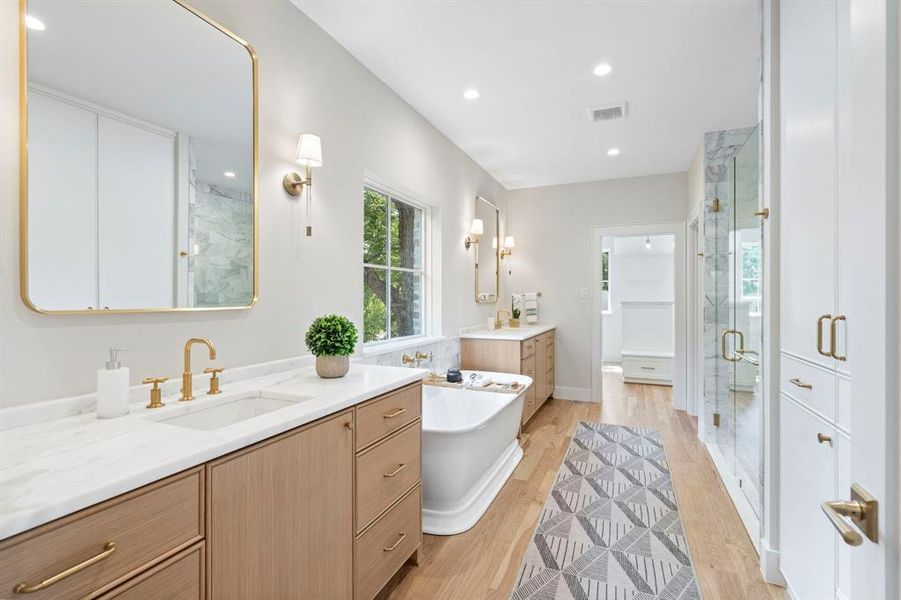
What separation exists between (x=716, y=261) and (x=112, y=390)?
3801 millimetres

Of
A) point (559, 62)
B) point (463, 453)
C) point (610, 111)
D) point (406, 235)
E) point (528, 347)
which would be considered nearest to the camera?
point (463, 453)

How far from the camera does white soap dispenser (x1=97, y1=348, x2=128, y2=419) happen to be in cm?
119

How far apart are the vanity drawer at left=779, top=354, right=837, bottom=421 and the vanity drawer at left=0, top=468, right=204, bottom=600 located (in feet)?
5.91

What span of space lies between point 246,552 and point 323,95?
6.76 ft

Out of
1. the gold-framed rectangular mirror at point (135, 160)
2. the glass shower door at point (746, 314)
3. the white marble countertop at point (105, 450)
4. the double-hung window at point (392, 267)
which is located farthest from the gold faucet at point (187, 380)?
the glass shower door at point (746, 314)

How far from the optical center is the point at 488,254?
4.68 m

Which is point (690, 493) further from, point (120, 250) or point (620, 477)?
point (120, 250)

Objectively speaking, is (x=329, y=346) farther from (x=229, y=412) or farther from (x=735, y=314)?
(x=735, y=314)

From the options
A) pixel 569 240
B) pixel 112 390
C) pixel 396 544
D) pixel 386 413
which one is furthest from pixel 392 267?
pixel 569 240

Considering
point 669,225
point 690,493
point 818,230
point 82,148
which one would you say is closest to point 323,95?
point 82,148

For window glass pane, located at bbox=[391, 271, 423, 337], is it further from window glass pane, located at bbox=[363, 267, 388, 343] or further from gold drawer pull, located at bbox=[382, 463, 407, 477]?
gold drawer pull, located at bbox=[382, 463, 407, 477]

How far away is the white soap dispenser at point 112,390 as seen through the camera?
3.91 ft

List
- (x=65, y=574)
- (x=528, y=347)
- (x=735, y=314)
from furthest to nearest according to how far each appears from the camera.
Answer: (x=528, y=347) → (x=735, y=314) → (x=65, y=574)

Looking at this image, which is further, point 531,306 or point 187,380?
point 531,306
